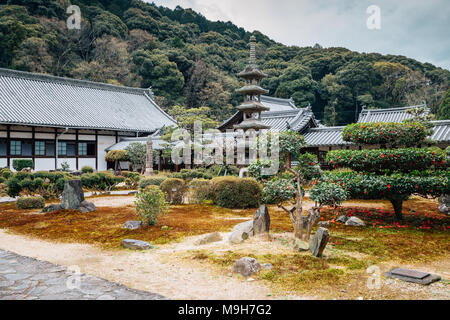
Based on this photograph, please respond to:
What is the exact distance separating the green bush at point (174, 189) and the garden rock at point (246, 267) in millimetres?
7697

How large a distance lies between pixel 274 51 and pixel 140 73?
26.2m

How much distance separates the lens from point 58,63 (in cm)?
3912

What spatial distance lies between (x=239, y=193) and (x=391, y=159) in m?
5.15

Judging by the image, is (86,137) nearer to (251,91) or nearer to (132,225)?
(251,91)

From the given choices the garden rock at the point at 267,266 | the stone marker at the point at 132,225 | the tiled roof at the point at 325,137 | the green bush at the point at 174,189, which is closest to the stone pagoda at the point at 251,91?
the tiled roof at the point at 325,137

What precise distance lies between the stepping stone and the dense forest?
32792mm

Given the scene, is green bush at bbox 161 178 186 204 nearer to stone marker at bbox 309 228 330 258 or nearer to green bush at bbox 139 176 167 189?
green bush at bbox 139 176 167 189

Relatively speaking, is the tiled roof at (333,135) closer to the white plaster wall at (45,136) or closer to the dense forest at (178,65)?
the dense forest at (178,65)

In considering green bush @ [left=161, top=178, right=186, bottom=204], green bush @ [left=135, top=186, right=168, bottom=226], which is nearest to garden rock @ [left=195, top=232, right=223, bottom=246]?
green bush @ [left=135, top=186, right=168, bottom=226]

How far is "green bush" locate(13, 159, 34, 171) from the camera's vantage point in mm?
21062

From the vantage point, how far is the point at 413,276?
4.82 metres

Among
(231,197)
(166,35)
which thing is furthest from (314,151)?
(166,35)

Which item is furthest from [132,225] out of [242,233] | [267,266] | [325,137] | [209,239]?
[325,137]
